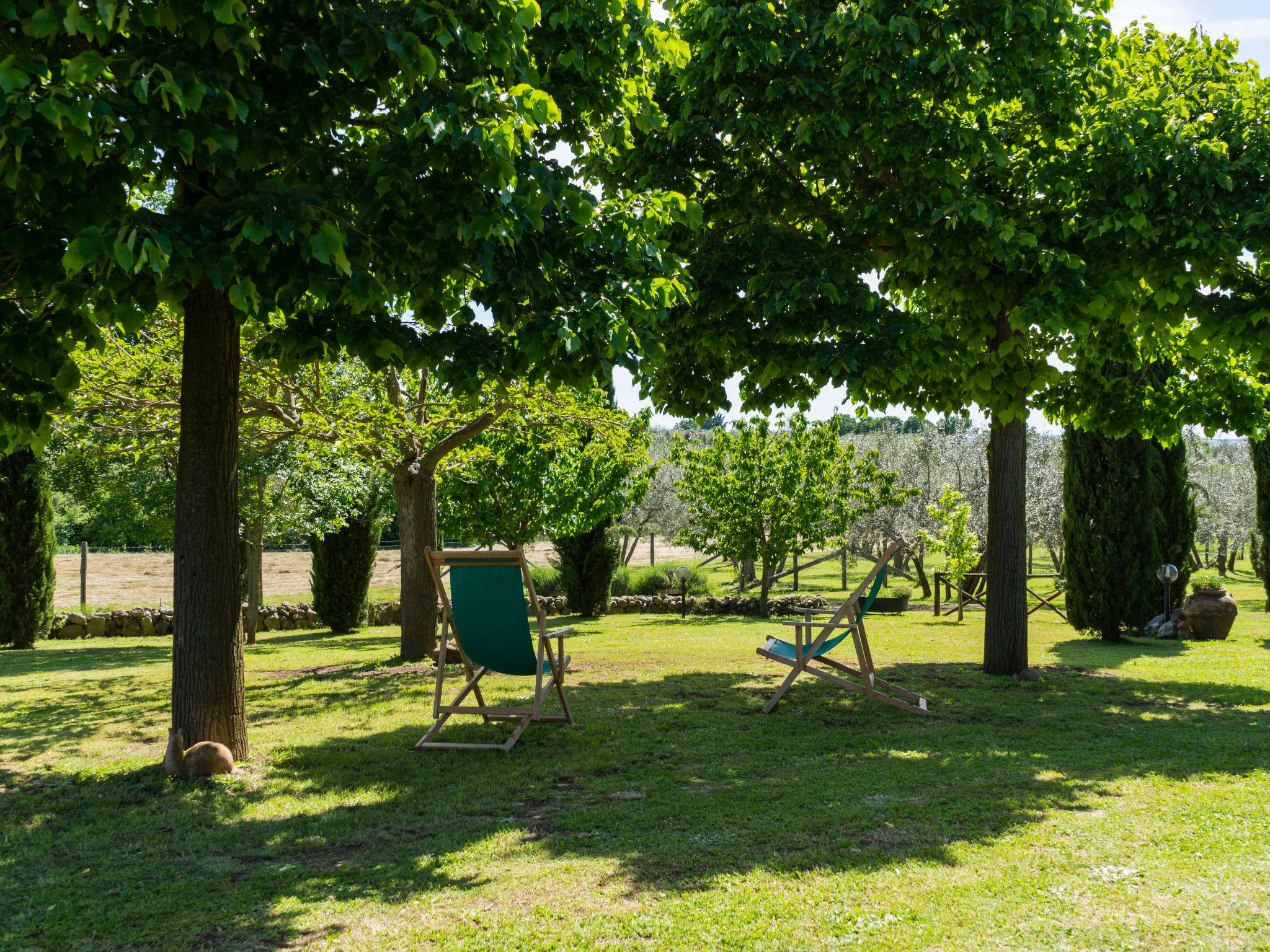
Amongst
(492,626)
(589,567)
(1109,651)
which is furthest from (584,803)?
(589,567)

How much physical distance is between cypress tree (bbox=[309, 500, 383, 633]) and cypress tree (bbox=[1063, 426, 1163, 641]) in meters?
11.6

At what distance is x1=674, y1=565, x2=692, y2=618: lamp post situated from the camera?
18.2 m

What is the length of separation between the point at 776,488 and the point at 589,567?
4113 mm

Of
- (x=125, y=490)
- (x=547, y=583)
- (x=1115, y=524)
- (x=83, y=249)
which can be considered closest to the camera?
(x=83, y=249)

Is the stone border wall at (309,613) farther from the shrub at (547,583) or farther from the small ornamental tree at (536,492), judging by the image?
the small ornamental tree at (536,492)

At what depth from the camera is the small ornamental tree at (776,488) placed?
685 inches

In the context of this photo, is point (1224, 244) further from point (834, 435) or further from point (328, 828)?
point (834, 435)

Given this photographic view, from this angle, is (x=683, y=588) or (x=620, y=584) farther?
(x=620, y=584)

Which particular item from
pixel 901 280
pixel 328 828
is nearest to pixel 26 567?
pixel 328 828

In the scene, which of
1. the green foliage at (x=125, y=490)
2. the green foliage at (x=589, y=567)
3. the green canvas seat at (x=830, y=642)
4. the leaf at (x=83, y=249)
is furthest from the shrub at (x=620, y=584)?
the leaf at (x=83, y=249)

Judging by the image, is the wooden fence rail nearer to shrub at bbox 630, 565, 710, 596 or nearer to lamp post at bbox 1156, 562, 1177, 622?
lamp post at bbox 1156, 562, 1177, 622

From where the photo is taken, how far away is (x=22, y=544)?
12.7 metres

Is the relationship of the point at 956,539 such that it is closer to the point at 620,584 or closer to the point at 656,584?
the point at 656,584

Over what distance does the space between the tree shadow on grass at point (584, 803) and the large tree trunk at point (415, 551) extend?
120 inches
